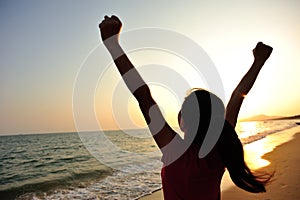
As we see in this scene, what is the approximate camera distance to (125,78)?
1308 mm

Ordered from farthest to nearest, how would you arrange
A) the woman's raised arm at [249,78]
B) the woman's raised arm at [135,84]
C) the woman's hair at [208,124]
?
the woman's raised arm at [249,78]
the woman's hair at [208,124]
the woman's raised arm at [135,84]

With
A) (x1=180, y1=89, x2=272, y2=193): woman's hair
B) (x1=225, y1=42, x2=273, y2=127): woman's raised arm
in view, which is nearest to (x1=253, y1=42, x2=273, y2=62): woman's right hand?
(x1=225, y1=42, x2=273, y2=127): woman's raised arm

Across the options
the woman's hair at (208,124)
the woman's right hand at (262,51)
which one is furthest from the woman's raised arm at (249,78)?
the woman's hair at (208,124)

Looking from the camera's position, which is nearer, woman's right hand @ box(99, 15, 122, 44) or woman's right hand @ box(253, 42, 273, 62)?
woman's right hand @ box(99, 15, 122, 44)

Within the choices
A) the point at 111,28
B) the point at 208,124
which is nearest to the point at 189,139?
the point at 208,124

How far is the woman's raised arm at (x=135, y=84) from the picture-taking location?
1280 mm

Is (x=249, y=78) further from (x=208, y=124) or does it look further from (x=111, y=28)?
(x=111, y=28)

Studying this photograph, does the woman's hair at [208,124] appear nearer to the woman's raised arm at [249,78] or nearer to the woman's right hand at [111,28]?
the woman's raised arm at [249,78]

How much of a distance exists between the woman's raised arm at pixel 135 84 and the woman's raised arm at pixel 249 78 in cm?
63

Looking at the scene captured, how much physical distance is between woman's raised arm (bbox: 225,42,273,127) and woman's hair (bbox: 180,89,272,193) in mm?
306

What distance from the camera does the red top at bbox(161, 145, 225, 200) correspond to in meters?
1.35

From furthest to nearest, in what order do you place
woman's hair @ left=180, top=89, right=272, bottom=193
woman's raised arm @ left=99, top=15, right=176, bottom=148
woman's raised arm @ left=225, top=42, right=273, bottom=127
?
woman's raised arm @ left=225, top=42, right=273, bottom=127 < woman's hair @ left=180, top=89, right=272, bottom=193 < woman's raised arm @ left=99, top=15, right=176, bottom=148

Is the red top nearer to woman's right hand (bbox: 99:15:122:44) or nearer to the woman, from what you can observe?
the woman

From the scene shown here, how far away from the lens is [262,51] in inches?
71.5
